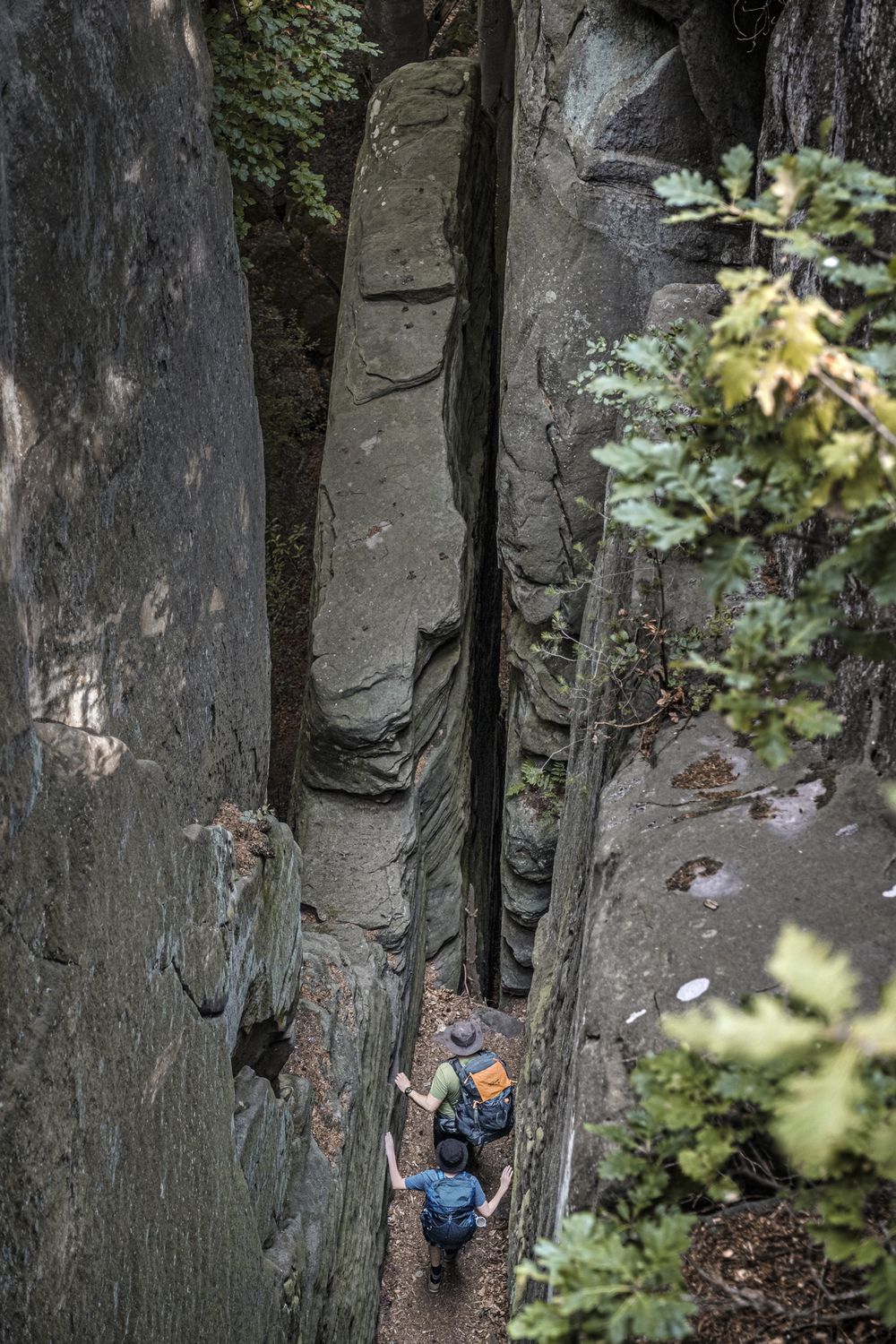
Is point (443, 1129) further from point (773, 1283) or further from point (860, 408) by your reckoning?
point (860, 408)

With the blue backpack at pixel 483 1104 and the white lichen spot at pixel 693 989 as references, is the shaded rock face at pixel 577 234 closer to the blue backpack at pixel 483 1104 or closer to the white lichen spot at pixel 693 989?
the blue backpack at pixel 483 1104

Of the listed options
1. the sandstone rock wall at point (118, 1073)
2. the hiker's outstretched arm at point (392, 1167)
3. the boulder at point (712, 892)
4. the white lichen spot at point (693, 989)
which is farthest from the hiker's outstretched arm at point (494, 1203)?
the white lichen spot at point (693, 989)

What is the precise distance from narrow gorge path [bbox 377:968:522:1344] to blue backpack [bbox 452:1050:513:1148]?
838mm

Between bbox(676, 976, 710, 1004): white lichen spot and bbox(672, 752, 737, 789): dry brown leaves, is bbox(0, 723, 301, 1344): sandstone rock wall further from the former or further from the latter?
bbox(672, 752, 737, 789): dry brown leaves

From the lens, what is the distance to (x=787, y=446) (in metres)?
1.49

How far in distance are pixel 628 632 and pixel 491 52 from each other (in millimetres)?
9468

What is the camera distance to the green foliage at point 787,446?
53.7 inches

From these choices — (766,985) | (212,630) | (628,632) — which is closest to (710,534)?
(766,985)

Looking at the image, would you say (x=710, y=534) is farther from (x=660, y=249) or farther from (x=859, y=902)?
(x=660, y=249)

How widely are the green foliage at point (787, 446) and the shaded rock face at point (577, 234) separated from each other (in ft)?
18.3

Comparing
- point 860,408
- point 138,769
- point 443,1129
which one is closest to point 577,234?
point 138,769

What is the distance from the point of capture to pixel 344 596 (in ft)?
28.2

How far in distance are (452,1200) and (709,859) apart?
3.44m

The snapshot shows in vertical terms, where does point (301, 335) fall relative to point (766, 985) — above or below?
above
